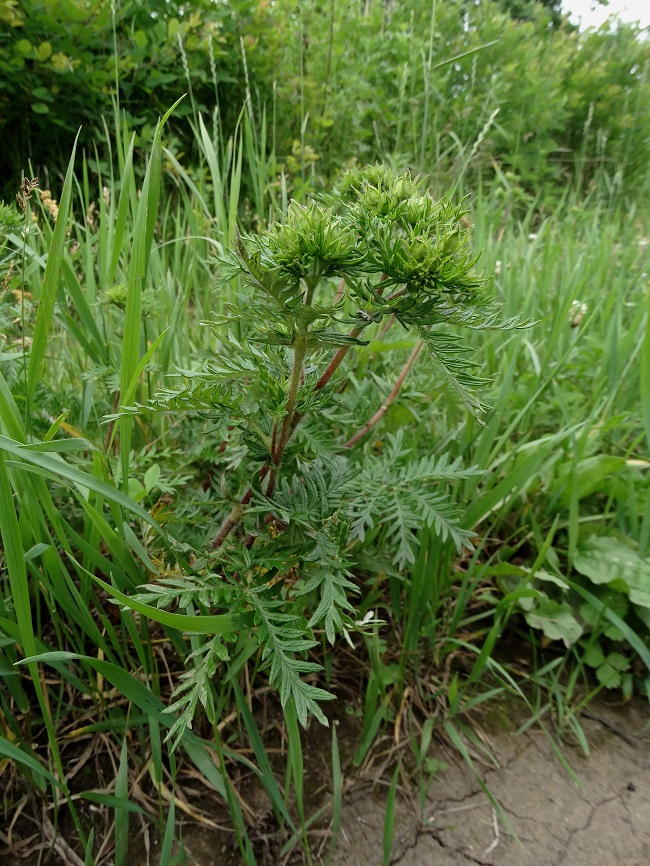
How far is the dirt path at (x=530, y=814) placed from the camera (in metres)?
0.97

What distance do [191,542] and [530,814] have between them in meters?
0.79

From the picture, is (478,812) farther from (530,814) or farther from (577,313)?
(577,313)

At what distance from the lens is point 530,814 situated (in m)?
1.04

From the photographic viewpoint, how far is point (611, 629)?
1.26 m

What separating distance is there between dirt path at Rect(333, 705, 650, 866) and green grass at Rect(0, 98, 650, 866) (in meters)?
0.07

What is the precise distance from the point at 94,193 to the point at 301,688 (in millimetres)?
3555

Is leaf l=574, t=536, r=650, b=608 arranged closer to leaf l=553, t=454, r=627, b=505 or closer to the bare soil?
leaf l=553, t=454, r=627, b=505

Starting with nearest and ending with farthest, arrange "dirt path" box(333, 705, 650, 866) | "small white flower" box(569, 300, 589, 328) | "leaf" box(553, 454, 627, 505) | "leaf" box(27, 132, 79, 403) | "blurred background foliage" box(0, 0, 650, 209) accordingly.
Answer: "leaf" box(27, 132, 79, 403), "dirt path" box(333, 705, 650, 866), "leaf" box(553, 454, 627, 505), "small white flower" box(569, 300, 589, 328), "blurred background foliage" box(0, 0, 650, 209)

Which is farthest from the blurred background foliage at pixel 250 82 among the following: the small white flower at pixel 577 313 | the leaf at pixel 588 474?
the leaf at pixel 588 474

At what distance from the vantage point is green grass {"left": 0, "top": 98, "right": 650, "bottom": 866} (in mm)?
877

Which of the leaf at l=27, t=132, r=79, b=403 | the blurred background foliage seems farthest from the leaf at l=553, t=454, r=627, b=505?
the blurred background foliage

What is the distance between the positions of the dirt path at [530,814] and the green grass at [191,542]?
7 cm

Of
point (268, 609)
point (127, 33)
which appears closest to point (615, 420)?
point (268, 609)

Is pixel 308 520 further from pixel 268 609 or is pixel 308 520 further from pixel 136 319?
pixel 136 319
